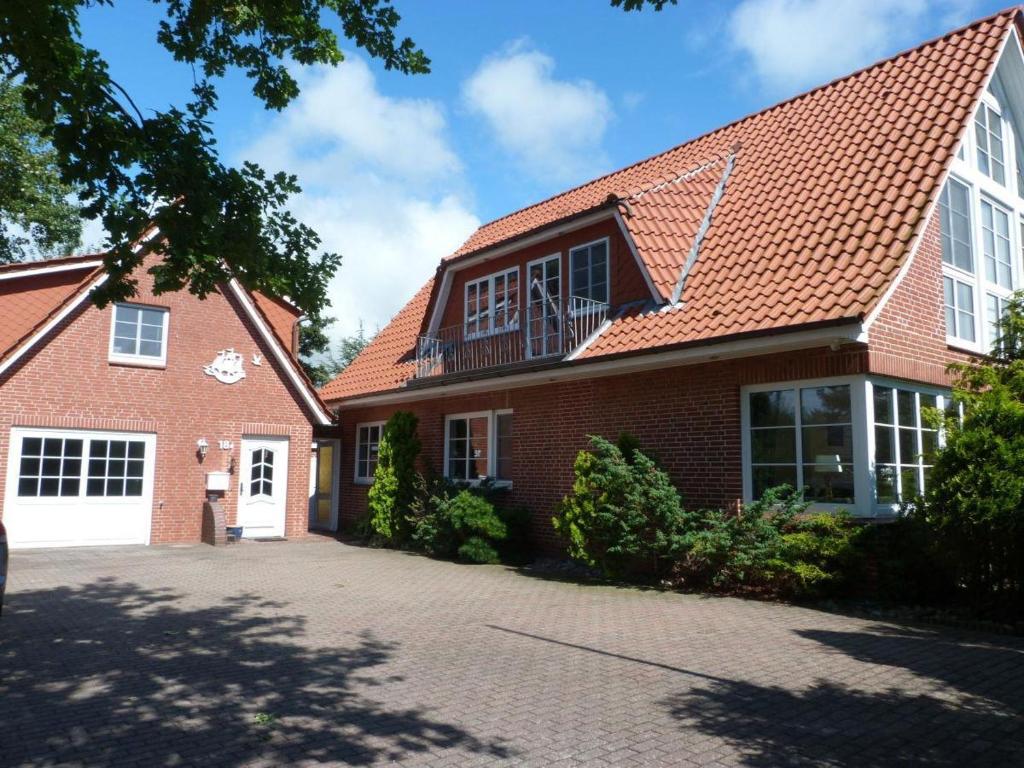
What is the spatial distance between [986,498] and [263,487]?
14088 mm

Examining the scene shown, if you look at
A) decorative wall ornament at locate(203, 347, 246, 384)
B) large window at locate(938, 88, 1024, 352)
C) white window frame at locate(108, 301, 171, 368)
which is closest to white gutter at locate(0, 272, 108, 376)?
white window frame at locate(108, 301, 171, 368)

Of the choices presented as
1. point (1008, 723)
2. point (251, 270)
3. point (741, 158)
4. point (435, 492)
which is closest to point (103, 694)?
point (251, 270)

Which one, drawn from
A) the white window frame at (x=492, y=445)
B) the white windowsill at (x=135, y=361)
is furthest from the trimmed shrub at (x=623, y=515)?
the white windowsill at (x=135, y=361)

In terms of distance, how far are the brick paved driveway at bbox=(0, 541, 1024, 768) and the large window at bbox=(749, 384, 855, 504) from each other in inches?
65.3

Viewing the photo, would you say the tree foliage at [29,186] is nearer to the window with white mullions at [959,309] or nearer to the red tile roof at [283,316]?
the red tile roof at [283,316]

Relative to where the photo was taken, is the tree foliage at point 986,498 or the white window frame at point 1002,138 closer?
the tree foliage at point 986,498

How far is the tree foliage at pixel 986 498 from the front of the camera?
7812 mm

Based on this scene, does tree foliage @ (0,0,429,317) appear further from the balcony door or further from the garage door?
the garage door

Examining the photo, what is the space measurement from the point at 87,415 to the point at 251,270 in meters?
9.40

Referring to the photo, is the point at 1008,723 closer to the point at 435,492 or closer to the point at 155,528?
the point at 435,492

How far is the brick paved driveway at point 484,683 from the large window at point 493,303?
6491 mm

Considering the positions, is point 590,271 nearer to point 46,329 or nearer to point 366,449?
point 366,449

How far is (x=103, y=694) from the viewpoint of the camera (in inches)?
217

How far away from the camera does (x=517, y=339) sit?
14539 millimetres
